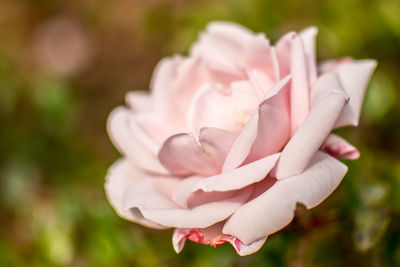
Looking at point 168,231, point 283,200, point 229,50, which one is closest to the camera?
point 283,200

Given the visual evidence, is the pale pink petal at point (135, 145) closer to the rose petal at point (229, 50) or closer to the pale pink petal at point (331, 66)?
the rose petal at point (229, 50)

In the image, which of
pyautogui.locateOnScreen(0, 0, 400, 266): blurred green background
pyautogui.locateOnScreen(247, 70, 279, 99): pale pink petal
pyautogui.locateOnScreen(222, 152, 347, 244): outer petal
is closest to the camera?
pyautogui.locateOnScreen(222, 152, 347, 244): outer petal

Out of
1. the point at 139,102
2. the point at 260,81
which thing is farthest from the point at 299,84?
the point at 139,102

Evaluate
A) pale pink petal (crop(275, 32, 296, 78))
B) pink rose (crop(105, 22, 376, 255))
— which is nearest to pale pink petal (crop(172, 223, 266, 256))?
pink rose (crop(105, 22, 376, 255))

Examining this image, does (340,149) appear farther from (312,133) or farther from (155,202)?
(155,202)

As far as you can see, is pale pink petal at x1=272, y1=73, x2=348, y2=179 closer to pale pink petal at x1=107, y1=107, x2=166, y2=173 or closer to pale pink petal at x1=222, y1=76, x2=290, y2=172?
pale pink petal at x1=222, y1=76, x2=290, y2=172

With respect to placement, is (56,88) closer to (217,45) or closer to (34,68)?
(217,45)

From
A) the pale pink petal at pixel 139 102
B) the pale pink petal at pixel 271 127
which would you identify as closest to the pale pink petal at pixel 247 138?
the pale pink petal at pixel 271 127
